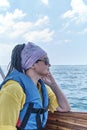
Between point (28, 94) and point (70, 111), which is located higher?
point (28, 94)

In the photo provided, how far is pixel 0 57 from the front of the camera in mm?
2430

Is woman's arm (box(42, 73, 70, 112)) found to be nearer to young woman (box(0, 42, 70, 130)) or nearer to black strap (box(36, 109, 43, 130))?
young woman (box(0, 42, 70, 130))

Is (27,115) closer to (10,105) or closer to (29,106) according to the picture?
(29,106)

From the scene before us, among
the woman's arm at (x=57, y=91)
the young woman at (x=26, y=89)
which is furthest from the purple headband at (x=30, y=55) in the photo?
the woman's arm at (x=57, y=91)

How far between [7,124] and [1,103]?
86 millimetres

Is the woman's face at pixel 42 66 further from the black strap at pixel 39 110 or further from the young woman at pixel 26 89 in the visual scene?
the black strap at pixel 39 110

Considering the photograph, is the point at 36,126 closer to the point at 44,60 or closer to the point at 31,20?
the point at 44,60

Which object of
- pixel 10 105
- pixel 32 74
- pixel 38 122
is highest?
pixel 32 74

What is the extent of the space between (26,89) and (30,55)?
160mm

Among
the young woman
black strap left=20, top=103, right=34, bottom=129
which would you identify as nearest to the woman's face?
the young woman

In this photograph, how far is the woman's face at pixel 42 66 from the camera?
1467 millimetres

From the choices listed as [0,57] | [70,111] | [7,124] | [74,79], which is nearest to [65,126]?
[70,111]

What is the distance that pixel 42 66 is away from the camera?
1.47 meters

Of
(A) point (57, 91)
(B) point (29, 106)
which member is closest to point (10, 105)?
(B) point (29, 106)
